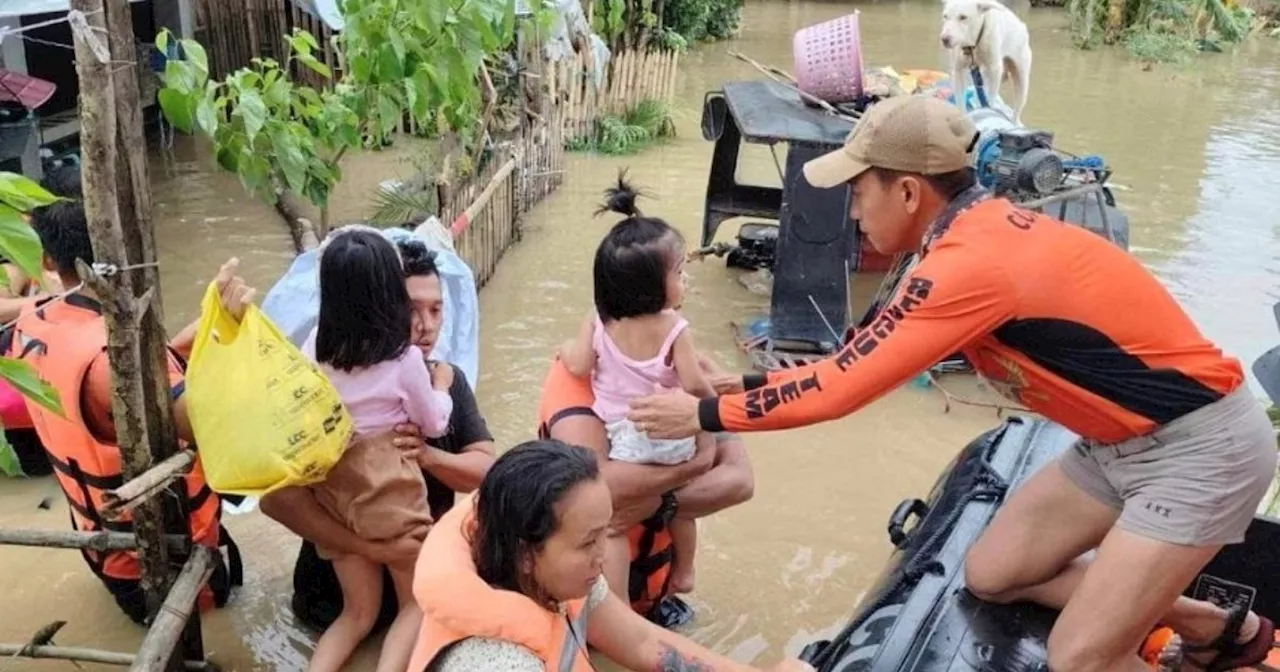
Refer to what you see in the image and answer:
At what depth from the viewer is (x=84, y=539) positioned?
3064 millimetres

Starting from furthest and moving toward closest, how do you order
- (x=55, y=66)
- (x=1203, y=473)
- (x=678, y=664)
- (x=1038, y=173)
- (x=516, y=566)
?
(x=55, y=66) < (x=1038, y=173) < (x=1203, y=473) < (x=678, y=664) < (x=516, y=566)

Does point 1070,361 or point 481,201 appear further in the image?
point 481,201

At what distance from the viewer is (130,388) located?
9.15 ft

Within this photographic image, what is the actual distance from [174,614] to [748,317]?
4.37 metres

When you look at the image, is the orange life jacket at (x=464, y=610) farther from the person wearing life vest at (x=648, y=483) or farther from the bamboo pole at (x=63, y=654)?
the bamboo pole at (x=63, y=654)

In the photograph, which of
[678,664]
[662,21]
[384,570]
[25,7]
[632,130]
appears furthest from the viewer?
[662,21]

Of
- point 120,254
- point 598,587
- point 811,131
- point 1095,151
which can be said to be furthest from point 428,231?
point 1095,151

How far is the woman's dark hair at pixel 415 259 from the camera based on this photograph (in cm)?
325

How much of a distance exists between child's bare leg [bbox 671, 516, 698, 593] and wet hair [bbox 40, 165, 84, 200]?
2165mm

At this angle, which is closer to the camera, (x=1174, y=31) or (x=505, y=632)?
(x=505, y=632)

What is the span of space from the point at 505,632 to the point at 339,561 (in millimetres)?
1475

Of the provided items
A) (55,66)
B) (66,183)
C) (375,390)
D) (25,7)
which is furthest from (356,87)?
(55,66)

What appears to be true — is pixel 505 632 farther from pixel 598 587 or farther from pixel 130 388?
pixel 130 388

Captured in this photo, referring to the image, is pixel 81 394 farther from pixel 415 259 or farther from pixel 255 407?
pixel 415 259
